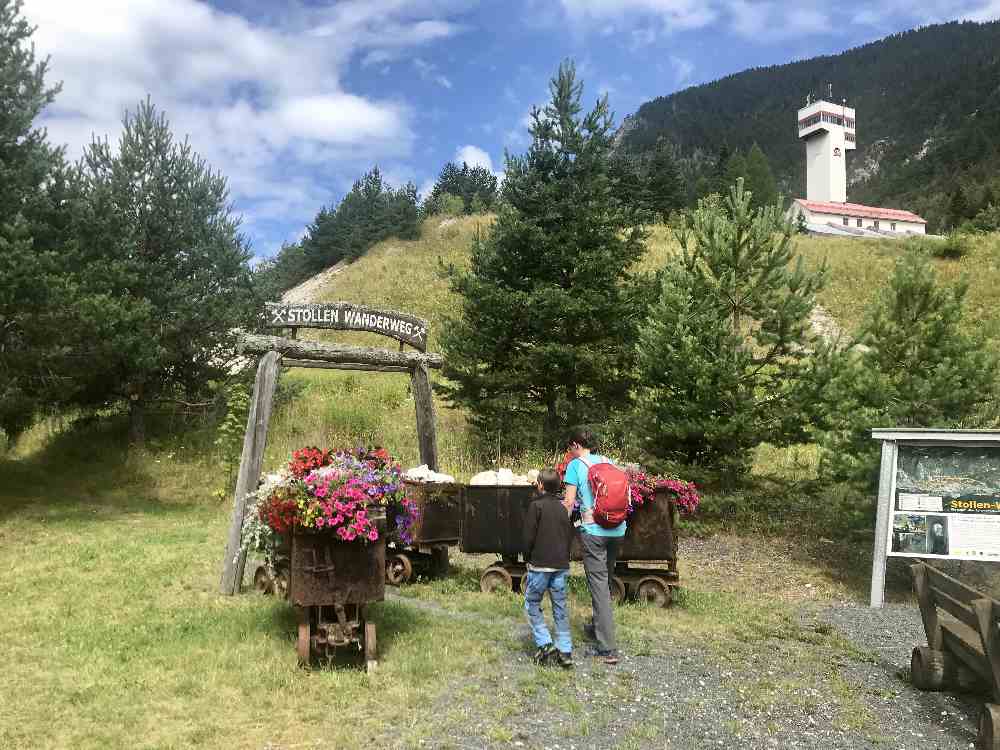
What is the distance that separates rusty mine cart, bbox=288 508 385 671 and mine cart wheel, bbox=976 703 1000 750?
406 cm

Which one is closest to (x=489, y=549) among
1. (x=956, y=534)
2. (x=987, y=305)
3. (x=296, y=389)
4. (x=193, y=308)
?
(x=956, y=534)

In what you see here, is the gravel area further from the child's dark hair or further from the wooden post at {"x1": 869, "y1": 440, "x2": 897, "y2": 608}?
the wooden post at {"x1": 869, "y1": 440, "x2": 897, "y2": 608}

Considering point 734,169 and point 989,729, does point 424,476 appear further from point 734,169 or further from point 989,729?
point 734,169

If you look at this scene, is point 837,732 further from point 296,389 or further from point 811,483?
point 296,389

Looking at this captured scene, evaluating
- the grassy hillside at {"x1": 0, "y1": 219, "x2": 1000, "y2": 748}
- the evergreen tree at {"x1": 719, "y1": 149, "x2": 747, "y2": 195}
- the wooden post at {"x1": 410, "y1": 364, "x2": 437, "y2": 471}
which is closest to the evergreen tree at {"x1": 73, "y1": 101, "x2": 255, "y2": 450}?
the grassy hillside at {"x1": 0, "y1": 219, "x2": 1000, "y2": 748}

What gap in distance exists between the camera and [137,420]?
17.3m

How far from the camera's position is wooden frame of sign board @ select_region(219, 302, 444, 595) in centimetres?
859

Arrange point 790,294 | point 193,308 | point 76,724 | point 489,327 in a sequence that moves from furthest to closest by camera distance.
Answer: point 193,308
point 489,327
point 790,294
point 76,724

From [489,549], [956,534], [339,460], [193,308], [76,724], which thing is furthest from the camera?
[193,308]

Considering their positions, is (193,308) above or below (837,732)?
above

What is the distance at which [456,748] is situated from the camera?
15.1 ft

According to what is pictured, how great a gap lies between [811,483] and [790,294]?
2870 mm

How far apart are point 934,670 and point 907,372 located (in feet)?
19.7

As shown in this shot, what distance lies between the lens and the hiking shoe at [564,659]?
19.9ft
